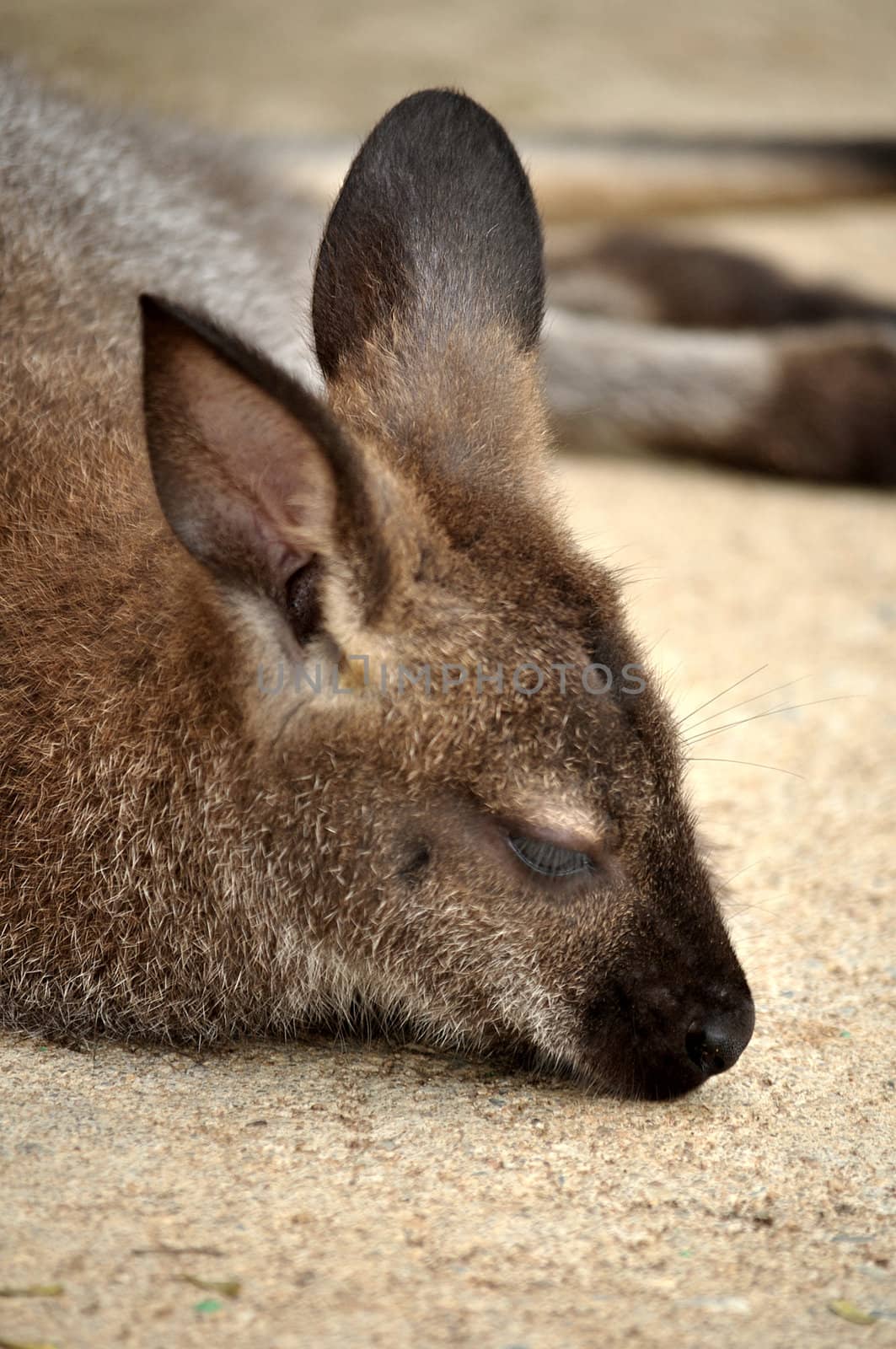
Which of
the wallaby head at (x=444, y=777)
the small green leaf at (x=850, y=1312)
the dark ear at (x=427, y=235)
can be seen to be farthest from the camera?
the dark ear at (x=427, y=235)

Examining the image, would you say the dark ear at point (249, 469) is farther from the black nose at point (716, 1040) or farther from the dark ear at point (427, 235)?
the black nose at point (716, 1040)

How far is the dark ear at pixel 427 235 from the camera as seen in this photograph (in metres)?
3.18

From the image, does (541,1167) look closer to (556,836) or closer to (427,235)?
(556,836)

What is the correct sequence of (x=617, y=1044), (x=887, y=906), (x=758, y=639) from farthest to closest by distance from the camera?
(x=758, y=639) → (x=887, y=906) → (x=617, y=1044)

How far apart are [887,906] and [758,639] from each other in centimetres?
174

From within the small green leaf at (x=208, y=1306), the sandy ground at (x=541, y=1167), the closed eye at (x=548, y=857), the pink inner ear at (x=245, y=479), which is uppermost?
the pink inner ear at (x=245, y=479)

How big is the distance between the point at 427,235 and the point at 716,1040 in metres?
1.66

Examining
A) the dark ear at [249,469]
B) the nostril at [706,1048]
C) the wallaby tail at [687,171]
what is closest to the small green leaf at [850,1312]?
the nostril at [706,1048]

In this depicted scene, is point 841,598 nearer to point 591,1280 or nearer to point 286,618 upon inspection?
point 286,618

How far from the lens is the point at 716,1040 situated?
9.10 ft

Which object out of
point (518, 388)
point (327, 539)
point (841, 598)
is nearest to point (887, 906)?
point (518, 388)

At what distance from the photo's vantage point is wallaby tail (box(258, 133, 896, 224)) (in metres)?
8.33

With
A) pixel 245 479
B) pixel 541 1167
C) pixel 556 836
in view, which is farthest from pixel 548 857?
pixel 245 479

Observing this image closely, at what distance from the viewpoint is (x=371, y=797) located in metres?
2.77
